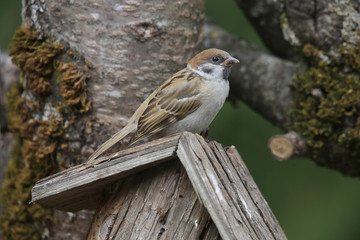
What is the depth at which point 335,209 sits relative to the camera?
18.2 feet

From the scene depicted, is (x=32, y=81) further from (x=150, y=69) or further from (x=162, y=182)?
(x=162, y=182)

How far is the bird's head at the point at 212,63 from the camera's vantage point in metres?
3.69

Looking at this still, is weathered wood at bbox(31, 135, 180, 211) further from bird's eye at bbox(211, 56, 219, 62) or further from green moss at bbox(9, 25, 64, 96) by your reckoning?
bird's eye at bbox(211, 56, 219, 62)

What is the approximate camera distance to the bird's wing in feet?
11.2

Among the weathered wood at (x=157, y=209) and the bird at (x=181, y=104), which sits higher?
the bird at (x=181, y=104)

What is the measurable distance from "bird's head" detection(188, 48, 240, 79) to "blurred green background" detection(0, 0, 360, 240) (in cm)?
198

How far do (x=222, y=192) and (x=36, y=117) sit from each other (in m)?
1.62

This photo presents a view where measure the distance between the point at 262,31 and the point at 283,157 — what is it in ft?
4.53

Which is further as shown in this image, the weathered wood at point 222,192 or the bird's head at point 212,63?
the bird's head at point 212,63

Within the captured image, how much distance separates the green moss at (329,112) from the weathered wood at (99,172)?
1609mm

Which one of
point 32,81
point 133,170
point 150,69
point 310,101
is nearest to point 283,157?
point 310,101

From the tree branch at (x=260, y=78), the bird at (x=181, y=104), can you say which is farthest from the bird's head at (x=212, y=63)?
the tree branch at (x=260, y=78)

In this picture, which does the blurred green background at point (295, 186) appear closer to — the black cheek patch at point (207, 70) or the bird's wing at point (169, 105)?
the black cheek patch at point (207, 70)

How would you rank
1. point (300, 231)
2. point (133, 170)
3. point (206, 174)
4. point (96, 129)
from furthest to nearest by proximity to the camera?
1. point (300, 231)
2. point (96, 129)
3. point (133, 170)
4. point (206, 174)
